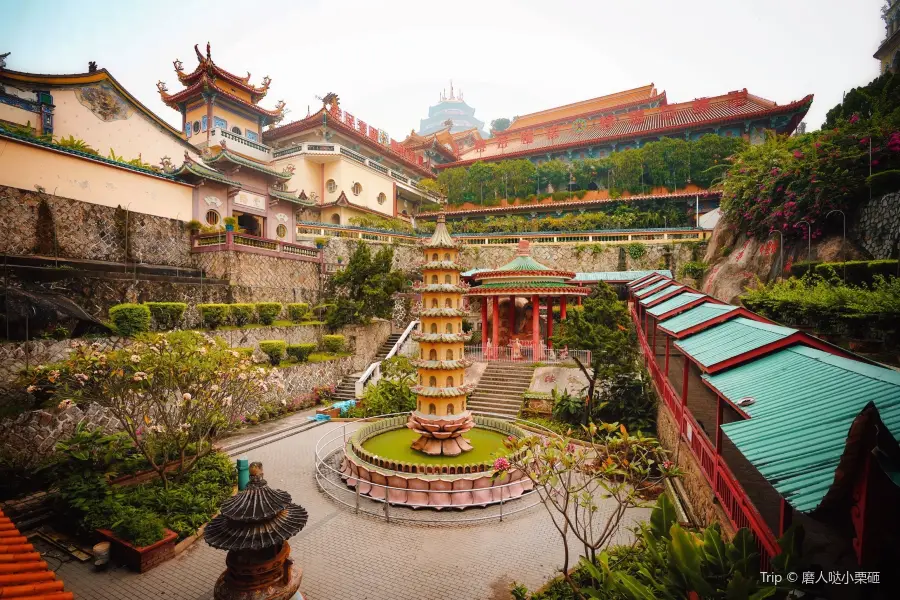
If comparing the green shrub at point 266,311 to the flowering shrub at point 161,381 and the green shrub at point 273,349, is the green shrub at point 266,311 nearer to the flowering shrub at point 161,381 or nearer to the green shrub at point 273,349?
the green shrub at point 273,349

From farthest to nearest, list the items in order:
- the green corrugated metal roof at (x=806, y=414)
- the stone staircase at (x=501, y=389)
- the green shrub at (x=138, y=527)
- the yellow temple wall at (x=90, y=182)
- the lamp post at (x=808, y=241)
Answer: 1. the stone staircase at (x=501, y=389)
2. the yellow temple wall at (x=90, y=182)
3. the lamp post at (x=808, y=241)
4. the green shrub at (x=138, y=527)
5. the green corrugated metal roof at (x=806, y=414)

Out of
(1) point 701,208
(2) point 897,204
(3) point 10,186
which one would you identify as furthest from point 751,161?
(3) point 10,186

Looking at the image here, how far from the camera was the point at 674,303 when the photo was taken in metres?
12.0

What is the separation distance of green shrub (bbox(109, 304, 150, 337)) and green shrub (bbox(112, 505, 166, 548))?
6.82 meters

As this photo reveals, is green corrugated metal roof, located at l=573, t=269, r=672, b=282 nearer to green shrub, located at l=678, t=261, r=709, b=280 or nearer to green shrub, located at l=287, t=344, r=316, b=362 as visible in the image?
green shrub, located at l=678, t=261, r=709, b=280

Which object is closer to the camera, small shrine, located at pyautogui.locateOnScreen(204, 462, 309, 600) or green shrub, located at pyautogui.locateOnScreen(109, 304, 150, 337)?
small shrine, located at pyautogui.locateOnScreen(204, 462, 309, 600)

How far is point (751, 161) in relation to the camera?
21.0 m

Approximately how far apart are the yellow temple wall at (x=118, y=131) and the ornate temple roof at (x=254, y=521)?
24911 mm

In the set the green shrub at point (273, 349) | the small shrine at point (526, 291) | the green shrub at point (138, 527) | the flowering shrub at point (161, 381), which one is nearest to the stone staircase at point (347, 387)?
the green shrub at point (273, 349)

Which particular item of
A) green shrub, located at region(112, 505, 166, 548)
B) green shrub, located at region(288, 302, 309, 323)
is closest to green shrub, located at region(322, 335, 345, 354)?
green shrub, located at region(288, 302, 309, 323)

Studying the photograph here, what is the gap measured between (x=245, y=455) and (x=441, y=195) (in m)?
33.1

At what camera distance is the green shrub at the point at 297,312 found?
71.0ft

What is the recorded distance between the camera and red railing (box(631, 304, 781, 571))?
5.42m

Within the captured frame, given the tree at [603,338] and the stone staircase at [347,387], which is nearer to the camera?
the tree at [603,338]
